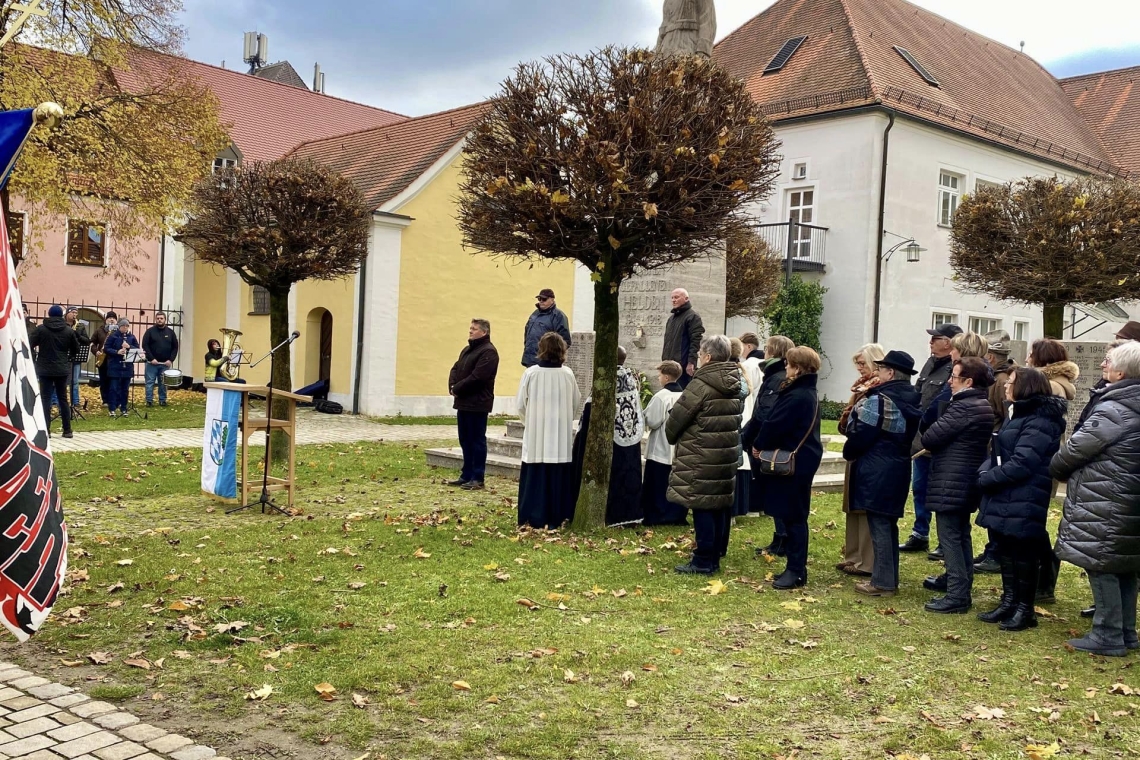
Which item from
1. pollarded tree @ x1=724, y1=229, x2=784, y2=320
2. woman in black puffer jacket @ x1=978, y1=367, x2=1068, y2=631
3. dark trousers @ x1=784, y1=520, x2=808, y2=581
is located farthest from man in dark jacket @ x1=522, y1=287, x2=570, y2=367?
pollarded tree @ x1=724, y1=229, x2=784, y2=320

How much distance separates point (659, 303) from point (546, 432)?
12.0ft

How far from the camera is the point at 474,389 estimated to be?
11.1 metres

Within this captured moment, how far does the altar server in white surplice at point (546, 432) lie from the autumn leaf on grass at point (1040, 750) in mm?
5135

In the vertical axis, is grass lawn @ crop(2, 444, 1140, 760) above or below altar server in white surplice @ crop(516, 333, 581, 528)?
below

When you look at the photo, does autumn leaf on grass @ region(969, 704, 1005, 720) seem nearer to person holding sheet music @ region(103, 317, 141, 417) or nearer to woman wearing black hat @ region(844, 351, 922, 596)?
woman wearing black hat @ region(844, 351, 922, 596)

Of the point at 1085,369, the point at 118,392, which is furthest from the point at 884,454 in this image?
the point at 118,392

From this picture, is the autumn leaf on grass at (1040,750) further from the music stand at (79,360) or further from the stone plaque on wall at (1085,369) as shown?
the music stand at (79,360)

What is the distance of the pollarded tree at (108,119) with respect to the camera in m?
17.1

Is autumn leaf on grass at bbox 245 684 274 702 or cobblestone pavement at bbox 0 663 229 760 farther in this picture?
autumn leaf on grass at bbox 245 684 274 702

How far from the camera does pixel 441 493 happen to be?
1105 centimetres

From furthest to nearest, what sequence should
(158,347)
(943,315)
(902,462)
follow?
(943,315) < (158,347) < (902,462)

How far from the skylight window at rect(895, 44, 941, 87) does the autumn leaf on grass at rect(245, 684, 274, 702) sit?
28069 mm

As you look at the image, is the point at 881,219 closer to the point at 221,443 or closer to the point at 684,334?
the point at 684,334

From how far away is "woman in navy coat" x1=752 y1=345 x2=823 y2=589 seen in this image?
7.10 meters
